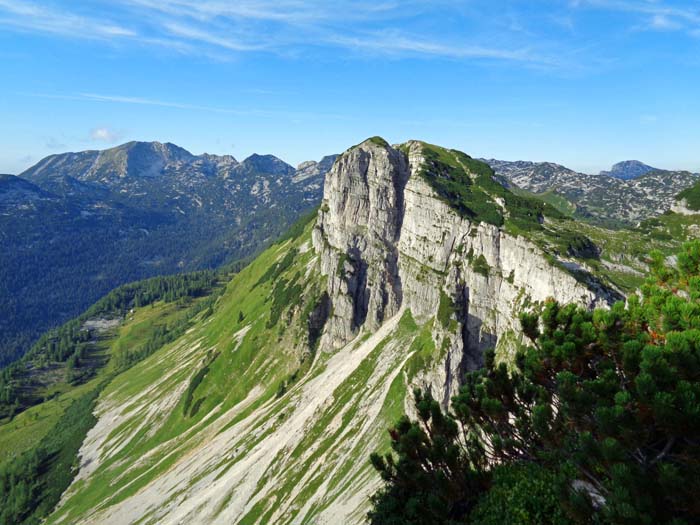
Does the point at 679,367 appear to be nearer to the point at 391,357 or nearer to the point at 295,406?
the point at 391,357

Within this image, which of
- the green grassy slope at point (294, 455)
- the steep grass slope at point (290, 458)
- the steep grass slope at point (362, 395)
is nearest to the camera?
the steep grass slope at point (362, 395)

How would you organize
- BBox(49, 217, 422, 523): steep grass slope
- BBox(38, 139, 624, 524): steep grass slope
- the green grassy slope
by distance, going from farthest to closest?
1. the green grassy slope
2. BBox(49, 217, 422, 523): steep grass slope
3. BBox(38, 139, 624, 524): steep grass slope

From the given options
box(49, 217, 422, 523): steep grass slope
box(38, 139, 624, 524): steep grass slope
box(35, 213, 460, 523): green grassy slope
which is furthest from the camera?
box(35, 213, 460, 523): green grassy slope

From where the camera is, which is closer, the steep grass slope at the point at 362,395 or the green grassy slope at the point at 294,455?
the steep grass slope at the point at 362,395

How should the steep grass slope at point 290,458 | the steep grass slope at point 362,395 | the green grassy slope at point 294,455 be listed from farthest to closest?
1. the green grassy slope at point 294,455
2. the steep grass slope at point 290,458
3. the steep grass slope at point 362,395

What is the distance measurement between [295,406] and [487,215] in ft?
371

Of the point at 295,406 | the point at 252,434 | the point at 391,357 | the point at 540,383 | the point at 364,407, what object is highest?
the point at 540,383

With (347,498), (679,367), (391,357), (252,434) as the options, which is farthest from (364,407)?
(679,367)

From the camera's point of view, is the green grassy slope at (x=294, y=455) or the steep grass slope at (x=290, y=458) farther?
the green grassy slope at (x=294, y=455)

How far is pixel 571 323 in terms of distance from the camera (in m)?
28.5

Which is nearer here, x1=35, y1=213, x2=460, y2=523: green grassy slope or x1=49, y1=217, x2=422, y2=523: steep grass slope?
x1=49, y1=217, x2=422, y2=523: steep grass slope

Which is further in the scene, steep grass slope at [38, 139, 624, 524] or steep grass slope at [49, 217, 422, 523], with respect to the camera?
steep grass slope at [49, 217, 422, 523]

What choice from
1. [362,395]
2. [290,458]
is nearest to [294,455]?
[290,458]

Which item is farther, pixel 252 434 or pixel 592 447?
pixel 252 434
